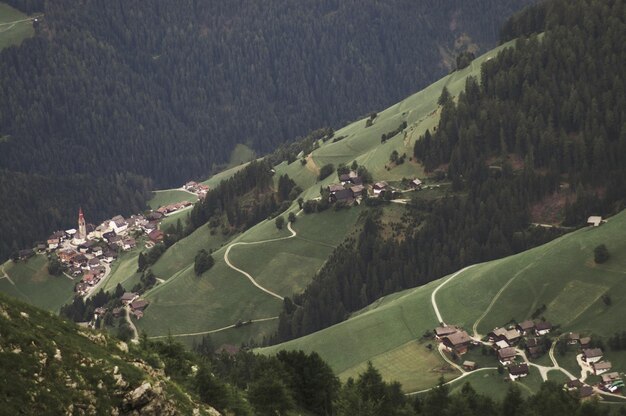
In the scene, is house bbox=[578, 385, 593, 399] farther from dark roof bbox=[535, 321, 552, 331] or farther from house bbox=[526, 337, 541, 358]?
dark roof bbox=[535, 321, 552, 331]

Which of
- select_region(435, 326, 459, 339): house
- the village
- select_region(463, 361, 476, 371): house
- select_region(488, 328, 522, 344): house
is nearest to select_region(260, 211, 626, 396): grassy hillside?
select_region(463, 361, 476, 371): house

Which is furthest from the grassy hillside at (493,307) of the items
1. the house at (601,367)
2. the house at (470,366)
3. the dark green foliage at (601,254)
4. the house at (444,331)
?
the house at (601,367)

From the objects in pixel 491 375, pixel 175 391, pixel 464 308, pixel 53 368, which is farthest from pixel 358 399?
pixel 464 308

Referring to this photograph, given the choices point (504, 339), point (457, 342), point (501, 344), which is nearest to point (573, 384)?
point (501, 344)

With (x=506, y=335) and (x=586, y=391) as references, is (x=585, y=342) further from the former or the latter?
(x=586, y=391)

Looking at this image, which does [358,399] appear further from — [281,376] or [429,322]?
[429,322]

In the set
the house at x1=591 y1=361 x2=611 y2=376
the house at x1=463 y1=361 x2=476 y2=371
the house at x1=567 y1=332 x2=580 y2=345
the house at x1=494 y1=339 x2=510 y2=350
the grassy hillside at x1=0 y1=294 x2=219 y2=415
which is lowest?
the house at x1=463 y1=361 x2=476 y2=371
